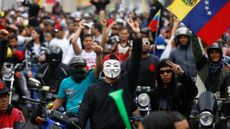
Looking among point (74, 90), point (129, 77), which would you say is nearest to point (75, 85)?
point (74, 90)

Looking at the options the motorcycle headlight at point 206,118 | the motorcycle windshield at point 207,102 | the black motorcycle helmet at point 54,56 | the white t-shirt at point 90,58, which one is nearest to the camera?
the motorcycle headlight at point 206,118

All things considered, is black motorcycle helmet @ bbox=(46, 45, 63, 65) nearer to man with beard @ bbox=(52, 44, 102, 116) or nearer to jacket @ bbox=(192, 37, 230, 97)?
man with beard @ bbox=(52, 44, 102, 116)

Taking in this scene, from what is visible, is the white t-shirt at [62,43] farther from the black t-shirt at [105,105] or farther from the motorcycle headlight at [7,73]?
the black t-shirt at [105,105]

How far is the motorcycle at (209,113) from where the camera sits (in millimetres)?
8812

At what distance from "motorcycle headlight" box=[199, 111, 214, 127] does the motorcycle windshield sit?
0.12 m

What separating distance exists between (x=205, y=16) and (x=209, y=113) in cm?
208

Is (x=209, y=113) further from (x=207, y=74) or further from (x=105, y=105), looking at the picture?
(x=207, y=74)

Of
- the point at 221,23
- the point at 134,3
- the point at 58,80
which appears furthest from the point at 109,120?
the point at 134,3

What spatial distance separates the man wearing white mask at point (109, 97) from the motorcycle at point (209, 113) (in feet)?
2.34

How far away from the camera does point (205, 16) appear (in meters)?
10.6

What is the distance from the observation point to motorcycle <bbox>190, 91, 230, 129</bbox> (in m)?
8.81

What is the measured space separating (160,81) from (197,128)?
1.10 metres

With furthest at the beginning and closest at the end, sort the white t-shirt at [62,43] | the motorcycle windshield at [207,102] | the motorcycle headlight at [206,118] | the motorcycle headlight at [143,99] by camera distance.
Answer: the white t-shirt at [62,43] → the motorcycle headlight at [143,99] → the motorcycle windshield at [207,102] → the motorcycle headlight at [206,118]

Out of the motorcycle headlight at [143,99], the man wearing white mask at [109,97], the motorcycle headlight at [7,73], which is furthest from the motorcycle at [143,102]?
the motorcycle headlight at [7,73]
